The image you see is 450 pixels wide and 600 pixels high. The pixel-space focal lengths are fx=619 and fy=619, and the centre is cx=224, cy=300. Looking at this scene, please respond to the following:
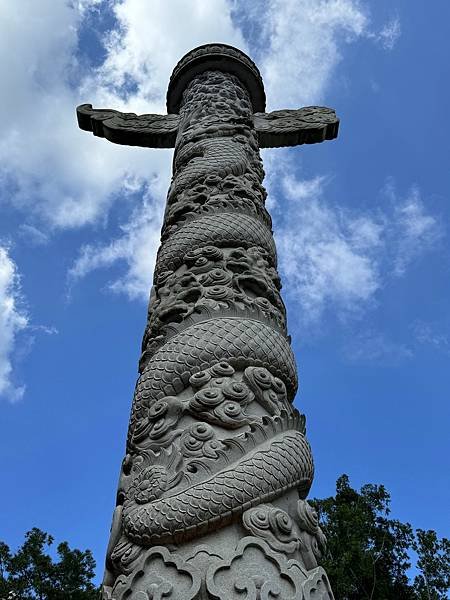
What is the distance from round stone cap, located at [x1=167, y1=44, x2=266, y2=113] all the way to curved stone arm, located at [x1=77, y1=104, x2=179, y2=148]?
373mm

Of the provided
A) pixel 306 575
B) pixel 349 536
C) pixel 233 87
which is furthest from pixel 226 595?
pixel 349 536

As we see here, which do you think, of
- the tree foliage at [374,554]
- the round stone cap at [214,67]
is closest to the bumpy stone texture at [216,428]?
the round stone cap at [214,67]

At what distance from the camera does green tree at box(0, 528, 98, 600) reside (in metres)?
8.70

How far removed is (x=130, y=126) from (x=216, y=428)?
453 centimetres

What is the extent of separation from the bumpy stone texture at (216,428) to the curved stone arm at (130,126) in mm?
1491

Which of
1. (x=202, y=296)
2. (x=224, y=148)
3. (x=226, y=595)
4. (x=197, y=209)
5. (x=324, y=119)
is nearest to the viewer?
(x=226, y=595)

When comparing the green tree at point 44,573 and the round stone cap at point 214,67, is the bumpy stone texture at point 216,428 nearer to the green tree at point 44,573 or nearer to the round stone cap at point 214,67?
the round stone cap at point 214,67

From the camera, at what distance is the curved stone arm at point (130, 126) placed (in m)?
6.04

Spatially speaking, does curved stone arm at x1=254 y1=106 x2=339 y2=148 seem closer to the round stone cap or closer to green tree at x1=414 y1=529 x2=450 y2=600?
the round stone cap

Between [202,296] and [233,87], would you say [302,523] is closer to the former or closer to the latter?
[202,296]

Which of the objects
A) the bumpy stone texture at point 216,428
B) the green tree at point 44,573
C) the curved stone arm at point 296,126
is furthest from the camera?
the green tree at point 44,573

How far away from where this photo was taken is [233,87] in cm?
592

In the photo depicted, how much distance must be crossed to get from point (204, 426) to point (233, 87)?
4.30 metres

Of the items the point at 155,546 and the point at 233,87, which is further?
the point at 233,87
